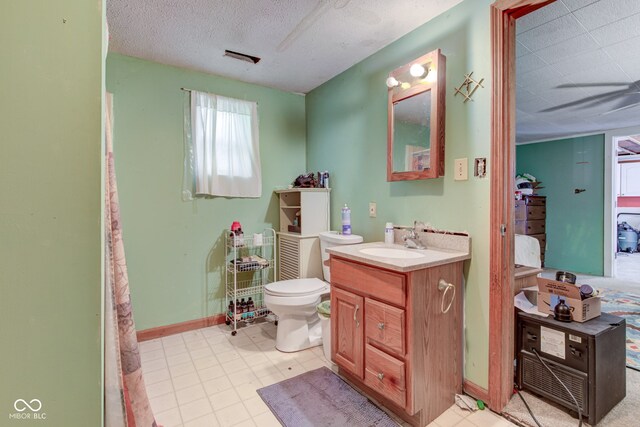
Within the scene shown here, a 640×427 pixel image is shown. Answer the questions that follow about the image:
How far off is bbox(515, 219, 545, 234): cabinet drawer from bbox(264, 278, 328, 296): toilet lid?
10.9 feet

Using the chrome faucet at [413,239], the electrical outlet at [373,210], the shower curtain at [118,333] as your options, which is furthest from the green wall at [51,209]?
the electrical outlet at [373,210]

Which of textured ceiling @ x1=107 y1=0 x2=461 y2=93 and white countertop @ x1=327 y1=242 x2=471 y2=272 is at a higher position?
textured ceiling @ x1=107 y1=0 x2=461 y2=93

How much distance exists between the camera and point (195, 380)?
1911mm

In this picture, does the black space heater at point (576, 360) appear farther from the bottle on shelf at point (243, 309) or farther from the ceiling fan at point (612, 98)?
the ceiling fan at point (612, 98)

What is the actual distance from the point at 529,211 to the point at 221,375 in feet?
15.9

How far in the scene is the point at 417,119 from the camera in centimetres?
198

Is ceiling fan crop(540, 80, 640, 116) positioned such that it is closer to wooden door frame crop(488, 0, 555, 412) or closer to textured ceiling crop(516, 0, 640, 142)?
textured ceiling crop(516, 0, 640, 142)

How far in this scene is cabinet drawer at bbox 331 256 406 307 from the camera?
1450mm

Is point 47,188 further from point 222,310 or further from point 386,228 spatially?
point 222,310

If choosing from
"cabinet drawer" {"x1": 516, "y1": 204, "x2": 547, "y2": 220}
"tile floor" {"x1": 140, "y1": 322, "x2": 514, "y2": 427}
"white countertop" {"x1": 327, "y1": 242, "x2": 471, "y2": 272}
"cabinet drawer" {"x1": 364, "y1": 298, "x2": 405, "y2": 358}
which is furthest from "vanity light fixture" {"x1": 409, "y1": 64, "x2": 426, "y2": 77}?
"cabinet drawer" {"x1": 516, "y1": 204, "x2": 547, "y2": 220}

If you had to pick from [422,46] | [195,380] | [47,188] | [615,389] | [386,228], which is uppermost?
[422,46]

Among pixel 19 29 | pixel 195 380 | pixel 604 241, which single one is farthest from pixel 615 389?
pixel 604 241

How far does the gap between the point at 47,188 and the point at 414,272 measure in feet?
4.43

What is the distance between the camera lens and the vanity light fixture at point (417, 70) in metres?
1.87
